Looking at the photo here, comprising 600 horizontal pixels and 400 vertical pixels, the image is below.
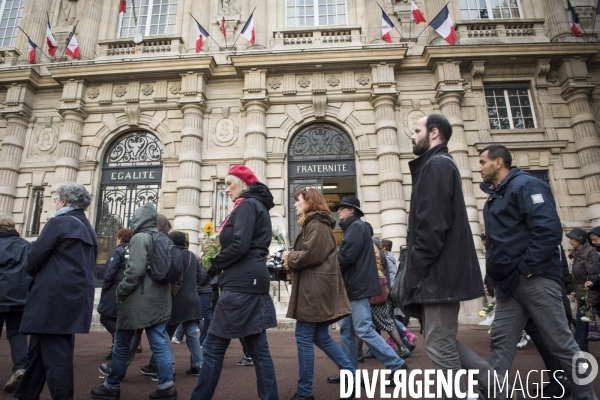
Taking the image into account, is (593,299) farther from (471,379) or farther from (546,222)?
(471,379)

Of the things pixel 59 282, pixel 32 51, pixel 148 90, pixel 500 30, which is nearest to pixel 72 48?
pixel 32 51

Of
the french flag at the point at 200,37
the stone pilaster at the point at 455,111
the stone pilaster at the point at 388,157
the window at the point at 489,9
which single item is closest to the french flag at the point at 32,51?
the french flag at the point at 200,37

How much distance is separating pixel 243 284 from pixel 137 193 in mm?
10384

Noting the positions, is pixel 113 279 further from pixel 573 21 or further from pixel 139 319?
pixel 573 21

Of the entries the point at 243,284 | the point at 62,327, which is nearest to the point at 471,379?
the point at 243,284

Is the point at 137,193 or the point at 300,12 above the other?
the point at 300,12

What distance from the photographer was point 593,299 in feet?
16.2

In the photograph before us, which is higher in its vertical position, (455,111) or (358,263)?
(455,111)

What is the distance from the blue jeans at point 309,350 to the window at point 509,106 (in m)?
11.2

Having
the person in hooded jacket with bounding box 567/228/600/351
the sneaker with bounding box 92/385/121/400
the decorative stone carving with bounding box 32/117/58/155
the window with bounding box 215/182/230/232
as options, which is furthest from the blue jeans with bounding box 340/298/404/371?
the decorative stone carving with bounding box 32/117/58/155

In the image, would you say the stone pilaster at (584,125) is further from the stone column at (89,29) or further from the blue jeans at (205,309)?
the stone column at (89,29)

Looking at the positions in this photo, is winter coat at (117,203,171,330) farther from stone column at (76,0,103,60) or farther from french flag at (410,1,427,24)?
stone column at (76,0,103,60)

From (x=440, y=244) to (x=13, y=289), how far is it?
4904 millimetres

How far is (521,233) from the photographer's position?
2973 mm
